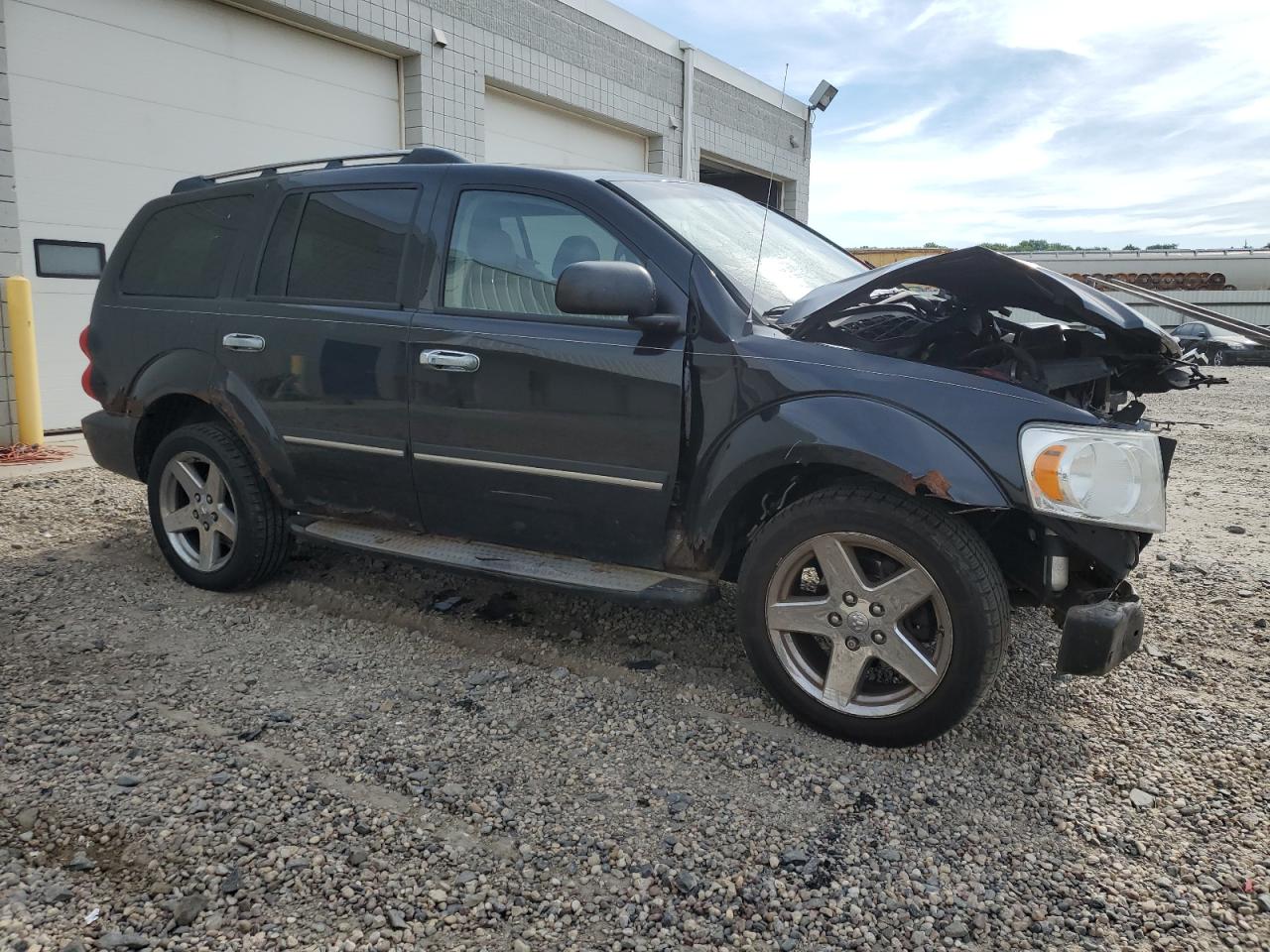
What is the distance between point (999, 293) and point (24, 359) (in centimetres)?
749

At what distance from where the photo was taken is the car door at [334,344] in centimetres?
377

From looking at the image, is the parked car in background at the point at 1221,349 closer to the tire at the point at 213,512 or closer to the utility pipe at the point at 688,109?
the utility pipe at the point at 688,109

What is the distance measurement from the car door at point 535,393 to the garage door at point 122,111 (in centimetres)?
576

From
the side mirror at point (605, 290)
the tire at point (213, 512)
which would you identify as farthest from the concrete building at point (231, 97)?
the side mirror at point (605, 290)

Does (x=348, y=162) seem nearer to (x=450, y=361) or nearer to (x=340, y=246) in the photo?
(x=340, y=246)

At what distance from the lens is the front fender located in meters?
2.72

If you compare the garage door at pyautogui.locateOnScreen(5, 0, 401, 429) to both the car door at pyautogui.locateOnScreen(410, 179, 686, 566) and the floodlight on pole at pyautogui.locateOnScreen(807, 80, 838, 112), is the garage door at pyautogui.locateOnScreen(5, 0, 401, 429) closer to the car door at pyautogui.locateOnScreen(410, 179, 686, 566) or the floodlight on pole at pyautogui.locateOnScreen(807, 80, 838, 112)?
the car door at pyautogui.locateOnScreen(410, 179, 686, 566)

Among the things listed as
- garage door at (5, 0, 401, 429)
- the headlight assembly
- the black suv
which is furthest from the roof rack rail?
garage door at (5, 0, 401, 429)

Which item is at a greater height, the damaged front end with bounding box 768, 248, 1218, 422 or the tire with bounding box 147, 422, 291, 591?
the damaged front end with bounding box 768, 248, 1218, 422

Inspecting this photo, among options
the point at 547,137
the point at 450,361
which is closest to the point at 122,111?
the point at 547,137

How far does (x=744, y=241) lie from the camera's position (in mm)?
3680

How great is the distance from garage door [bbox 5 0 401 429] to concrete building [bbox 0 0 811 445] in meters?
0.01

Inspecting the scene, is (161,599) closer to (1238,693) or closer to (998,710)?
(998,710)

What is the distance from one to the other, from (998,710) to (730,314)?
1590mm
